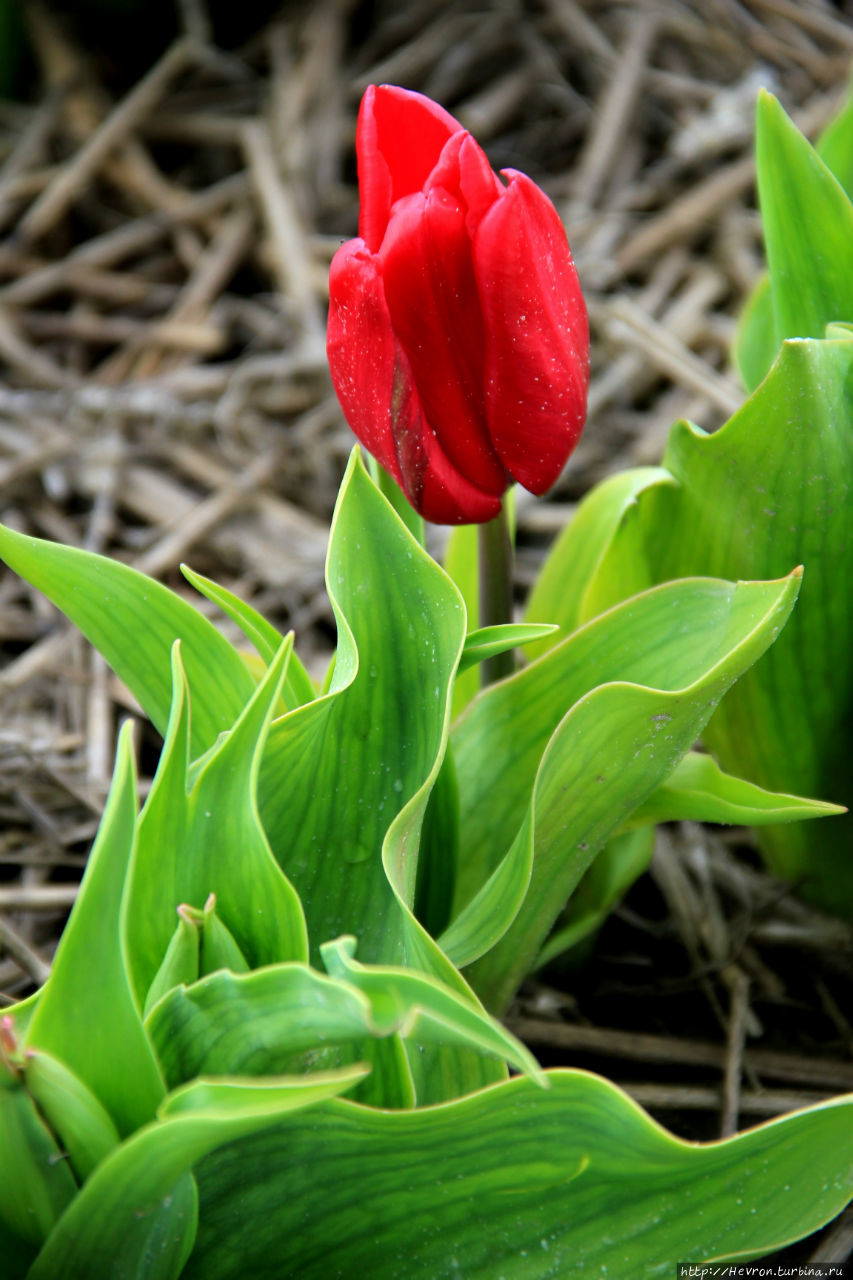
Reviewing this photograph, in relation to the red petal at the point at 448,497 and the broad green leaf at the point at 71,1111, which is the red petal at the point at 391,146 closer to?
the red petal at the point at 448,497

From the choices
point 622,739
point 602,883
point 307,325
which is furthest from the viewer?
point 307,325

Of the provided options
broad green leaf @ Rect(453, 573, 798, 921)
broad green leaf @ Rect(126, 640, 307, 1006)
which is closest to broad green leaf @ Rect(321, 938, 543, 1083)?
broad green leaf @ Rect(126, 640, 307, 1006)

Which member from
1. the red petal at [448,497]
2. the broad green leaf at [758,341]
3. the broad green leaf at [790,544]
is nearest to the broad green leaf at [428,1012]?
the red petal at [448,497]

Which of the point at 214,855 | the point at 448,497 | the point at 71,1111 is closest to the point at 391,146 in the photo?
the point at 448,497

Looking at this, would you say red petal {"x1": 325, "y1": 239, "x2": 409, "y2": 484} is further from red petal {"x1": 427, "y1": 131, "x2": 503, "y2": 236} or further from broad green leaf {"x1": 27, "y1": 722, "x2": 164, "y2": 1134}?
broad green leaf {"x1": 27, "y1": 722, "x2": 164, "y2": 1134}

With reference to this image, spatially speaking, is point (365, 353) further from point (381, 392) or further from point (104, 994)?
point (104, 994)

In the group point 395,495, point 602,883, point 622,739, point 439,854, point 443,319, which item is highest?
point 443,319
